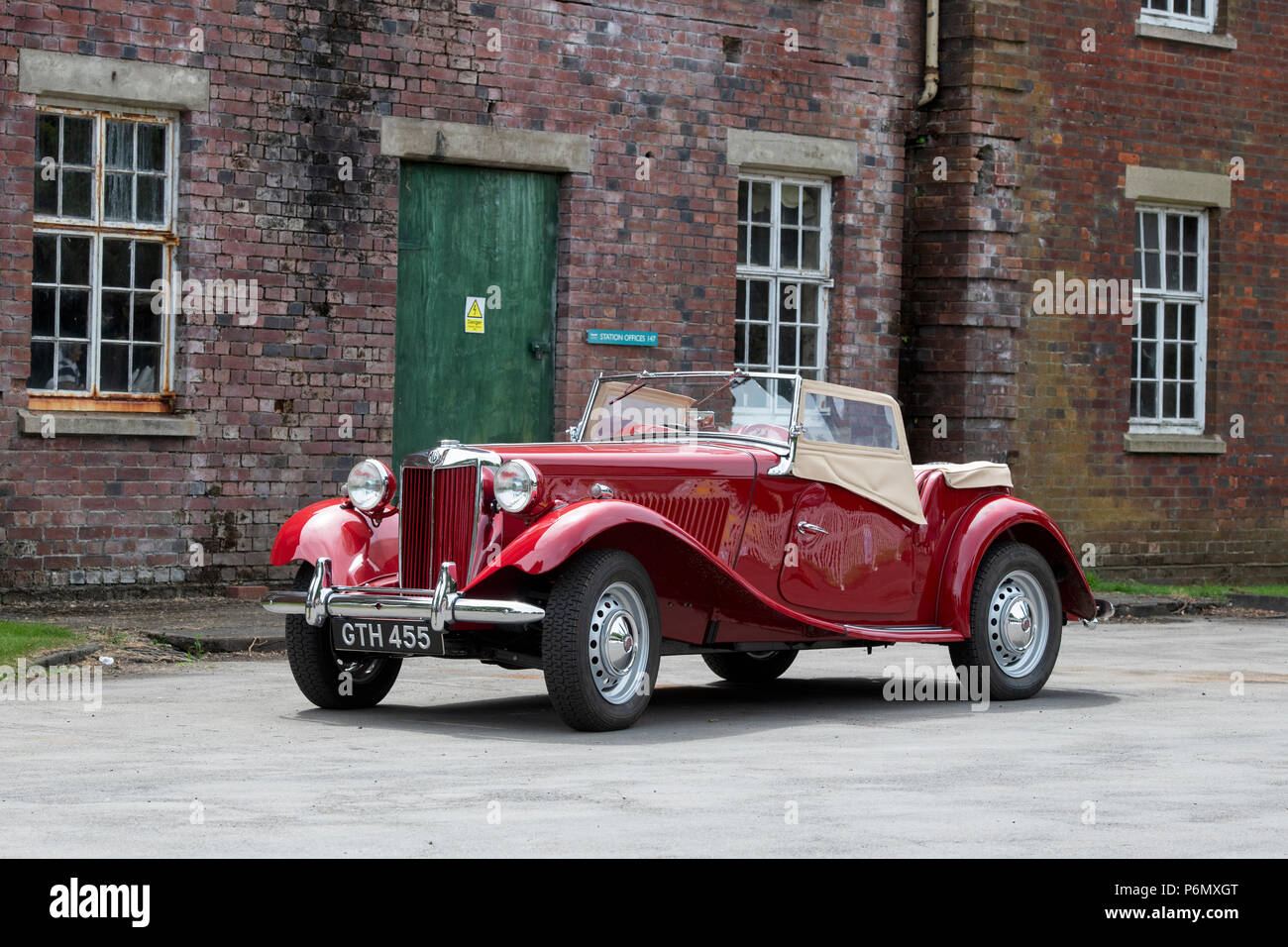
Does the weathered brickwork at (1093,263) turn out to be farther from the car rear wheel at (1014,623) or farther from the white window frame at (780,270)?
the car rear wheel at (1014,623)

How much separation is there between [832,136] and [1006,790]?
417 inches

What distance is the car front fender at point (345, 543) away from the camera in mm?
8828

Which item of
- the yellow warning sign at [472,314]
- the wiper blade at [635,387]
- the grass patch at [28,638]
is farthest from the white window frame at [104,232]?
the wiper blade at [635,387]

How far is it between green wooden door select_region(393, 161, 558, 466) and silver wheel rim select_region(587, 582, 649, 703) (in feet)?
21.1

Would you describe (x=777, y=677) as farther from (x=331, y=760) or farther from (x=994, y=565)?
(x=331, y=760)

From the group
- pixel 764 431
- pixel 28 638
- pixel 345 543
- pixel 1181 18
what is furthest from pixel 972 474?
pixel 1181 18

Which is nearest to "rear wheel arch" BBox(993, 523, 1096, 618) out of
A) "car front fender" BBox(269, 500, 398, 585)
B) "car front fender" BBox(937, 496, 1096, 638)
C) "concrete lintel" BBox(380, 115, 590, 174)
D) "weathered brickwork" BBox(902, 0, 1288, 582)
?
"car front fender" BBox(937, 496, 1096, 638)

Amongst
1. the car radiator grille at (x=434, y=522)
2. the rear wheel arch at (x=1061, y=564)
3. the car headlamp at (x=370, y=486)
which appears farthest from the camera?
the rear wheel arch at (x=1061, y=564)

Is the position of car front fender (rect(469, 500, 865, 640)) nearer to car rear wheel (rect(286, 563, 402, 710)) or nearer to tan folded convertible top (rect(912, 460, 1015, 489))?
car rear wheel (rect(286, 563, 402, 710))

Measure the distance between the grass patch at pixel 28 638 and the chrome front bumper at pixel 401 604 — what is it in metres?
2.37

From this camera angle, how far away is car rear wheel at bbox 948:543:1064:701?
9875 mm

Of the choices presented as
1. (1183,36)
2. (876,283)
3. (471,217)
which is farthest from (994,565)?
(1183,36)

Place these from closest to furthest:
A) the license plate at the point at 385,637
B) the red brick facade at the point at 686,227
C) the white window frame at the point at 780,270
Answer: the license plate at the point at 385,637 < the red brick facade at the point at 686,227 < the white window frame at the point at 780,270

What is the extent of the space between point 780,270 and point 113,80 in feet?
19.4
